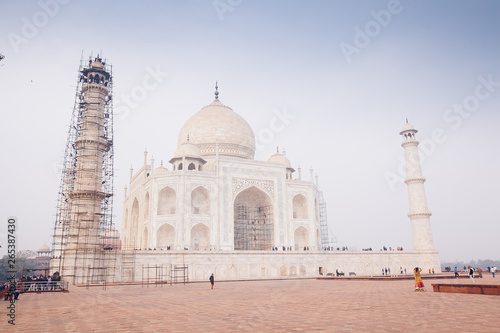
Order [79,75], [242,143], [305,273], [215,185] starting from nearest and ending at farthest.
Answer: [79,75], [305,273], [215,185], [242,143]

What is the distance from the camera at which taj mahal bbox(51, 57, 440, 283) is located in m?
19.7

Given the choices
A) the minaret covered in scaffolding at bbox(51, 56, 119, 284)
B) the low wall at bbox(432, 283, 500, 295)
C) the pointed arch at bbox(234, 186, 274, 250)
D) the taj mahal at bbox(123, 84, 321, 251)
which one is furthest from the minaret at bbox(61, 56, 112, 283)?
the low wall at bbox(432, 283, 500, 295)

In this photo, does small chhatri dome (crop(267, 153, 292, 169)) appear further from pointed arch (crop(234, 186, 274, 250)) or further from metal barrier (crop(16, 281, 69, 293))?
metal barrier (crop(16, 281, 69, 293))

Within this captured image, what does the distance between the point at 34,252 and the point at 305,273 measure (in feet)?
169

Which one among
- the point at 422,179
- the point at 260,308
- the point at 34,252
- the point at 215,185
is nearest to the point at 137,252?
the point at 215,185

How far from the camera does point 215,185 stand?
26531mm

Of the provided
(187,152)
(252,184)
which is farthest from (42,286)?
(252,184)

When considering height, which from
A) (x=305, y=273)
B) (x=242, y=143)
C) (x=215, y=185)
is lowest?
(x=305, y=273)

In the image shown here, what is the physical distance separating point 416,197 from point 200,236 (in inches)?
612

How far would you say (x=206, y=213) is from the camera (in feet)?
89.0

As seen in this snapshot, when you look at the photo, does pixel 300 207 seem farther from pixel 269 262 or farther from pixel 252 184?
pixel 269 262

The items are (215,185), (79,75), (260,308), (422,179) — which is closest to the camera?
(260,308)

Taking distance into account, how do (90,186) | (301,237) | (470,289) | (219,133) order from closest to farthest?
1. (470,289)
2. (90,186)
3. (301,237)
4. (219,133)

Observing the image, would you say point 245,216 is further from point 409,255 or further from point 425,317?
point 425,317
